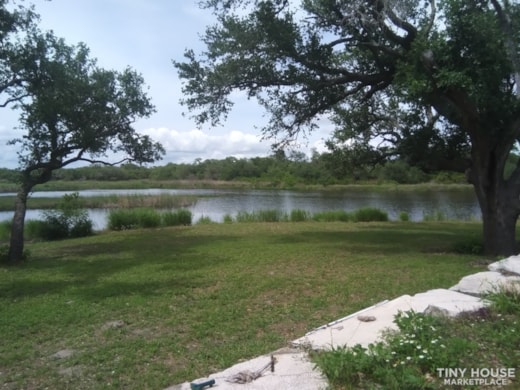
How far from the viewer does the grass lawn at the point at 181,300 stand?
3906 mm

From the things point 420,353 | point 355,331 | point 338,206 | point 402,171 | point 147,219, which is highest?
point 402,171

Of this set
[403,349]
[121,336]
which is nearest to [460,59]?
Result: [403,349]

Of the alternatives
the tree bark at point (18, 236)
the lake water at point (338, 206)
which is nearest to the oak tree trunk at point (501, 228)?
the tree bark at point (18, 236)

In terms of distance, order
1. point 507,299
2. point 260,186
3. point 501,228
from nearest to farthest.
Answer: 1. point 507,299
2. point 501,228
3. point 260,186

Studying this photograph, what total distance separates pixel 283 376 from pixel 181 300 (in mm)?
3400

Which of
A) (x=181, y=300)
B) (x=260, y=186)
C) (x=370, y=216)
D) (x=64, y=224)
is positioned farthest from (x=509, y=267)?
(x=260, y=186)

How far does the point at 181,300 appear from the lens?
6.04m

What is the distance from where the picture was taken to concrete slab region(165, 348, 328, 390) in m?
2.74

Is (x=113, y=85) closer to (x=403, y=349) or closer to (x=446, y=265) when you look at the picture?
(x=446, y=265)

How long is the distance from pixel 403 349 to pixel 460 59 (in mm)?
7084

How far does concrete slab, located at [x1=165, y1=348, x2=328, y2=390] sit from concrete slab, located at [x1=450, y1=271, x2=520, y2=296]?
2108mm

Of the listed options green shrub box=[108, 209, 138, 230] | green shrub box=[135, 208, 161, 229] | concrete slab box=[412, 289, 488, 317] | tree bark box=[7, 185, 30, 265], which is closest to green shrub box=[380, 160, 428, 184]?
concrete slab box=[412, 289, 488, 317]

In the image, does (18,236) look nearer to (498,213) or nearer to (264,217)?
(498,213)

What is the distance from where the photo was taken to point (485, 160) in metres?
8.98
